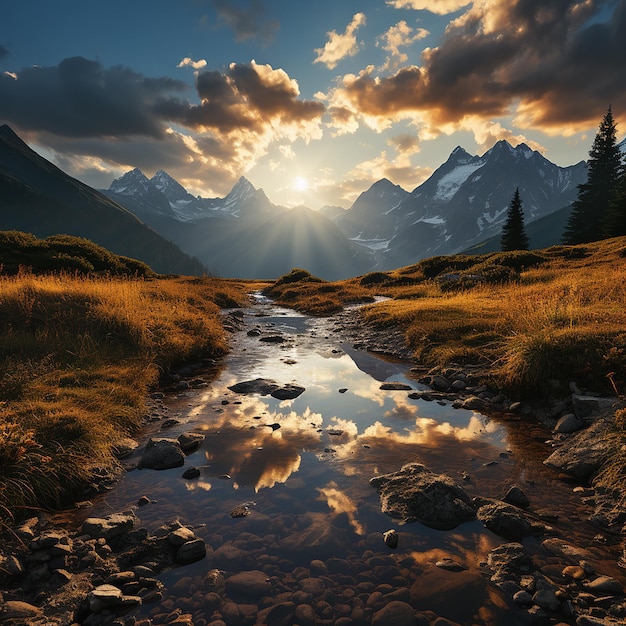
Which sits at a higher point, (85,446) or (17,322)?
(17,322)

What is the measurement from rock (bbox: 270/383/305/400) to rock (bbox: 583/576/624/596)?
7.75 meters

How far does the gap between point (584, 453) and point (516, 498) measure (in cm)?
207

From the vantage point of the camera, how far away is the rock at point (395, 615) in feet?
12.5

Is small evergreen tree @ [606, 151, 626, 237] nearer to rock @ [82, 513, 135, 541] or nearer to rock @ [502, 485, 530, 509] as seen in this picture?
rock @ [502, 485, 530, 509]

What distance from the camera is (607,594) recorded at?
4.05 meters

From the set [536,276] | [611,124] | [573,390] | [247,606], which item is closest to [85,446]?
[247,606]

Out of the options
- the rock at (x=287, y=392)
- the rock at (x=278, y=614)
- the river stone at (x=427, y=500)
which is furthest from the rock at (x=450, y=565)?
the rock at (x=287, y=392)

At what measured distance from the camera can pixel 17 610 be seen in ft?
12.2

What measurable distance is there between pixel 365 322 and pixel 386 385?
36.8 ft

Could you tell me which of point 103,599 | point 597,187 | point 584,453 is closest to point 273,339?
point 584,453

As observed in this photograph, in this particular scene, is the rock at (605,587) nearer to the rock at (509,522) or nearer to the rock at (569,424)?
the rock at (509,522)

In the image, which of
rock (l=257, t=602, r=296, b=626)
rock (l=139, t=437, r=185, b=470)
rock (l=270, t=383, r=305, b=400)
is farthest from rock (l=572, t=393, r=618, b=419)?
rock (l=139, t=437, r=185, b=470)

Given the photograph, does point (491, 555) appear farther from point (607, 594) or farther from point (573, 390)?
point (573, 390)

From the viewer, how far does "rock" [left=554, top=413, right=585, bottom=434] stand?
7938 millimetres
